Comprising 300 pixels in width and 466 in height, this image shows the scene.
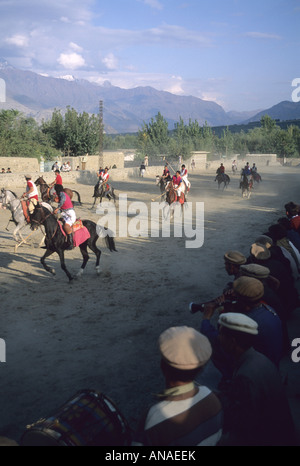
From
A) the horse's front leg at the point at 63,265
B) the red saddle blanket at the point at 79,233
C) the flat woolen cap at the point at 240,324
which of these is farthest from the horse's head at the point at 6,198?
the flat woolen cap at the point at 240,324

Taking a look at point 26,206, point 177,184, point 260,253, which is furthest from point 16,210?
point 260,253

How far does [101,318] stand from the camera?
680cm

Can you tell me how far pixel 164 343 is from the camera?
2.32m

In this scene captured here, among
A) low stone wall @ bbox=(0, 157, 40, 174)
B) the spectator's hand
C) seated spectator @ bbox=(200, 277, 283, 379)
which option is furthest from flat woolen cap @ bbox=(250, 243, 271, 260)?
low stone wall @ bbox=(0, 157, 40, 174)

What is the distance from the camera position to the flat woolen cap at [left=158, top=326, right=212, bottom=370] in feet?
7.34

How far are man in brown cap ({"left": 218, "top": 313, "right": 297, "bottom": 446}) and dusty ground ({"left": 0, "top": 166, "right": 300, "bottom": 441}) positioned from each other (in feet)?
5.06

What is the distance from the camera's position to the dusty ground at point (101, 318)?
466cm

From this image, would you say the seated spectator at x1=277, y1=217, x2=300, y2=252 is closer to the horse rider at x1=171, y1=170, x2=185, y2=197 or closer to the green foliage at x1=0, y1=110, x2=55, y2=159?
the horse rider at x1=171, y1=170, x2=185, y2=197

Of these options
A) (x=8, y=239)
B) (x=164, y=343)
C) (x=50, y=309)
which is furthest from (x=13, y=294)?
(x=164, y=343)

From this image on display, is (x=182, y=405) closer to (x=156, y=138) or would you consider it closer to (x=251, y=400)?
(x=251, y=400)

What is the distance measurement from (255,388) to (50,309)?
17.3ft

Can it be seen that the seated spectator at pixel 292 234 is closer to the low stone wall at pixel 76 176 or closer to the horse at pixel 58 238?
the horse at pixel 58 238

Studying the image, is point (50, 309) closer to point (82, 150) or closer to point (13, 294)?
point (13, 294)

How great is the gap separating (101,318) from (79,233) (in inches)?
111
